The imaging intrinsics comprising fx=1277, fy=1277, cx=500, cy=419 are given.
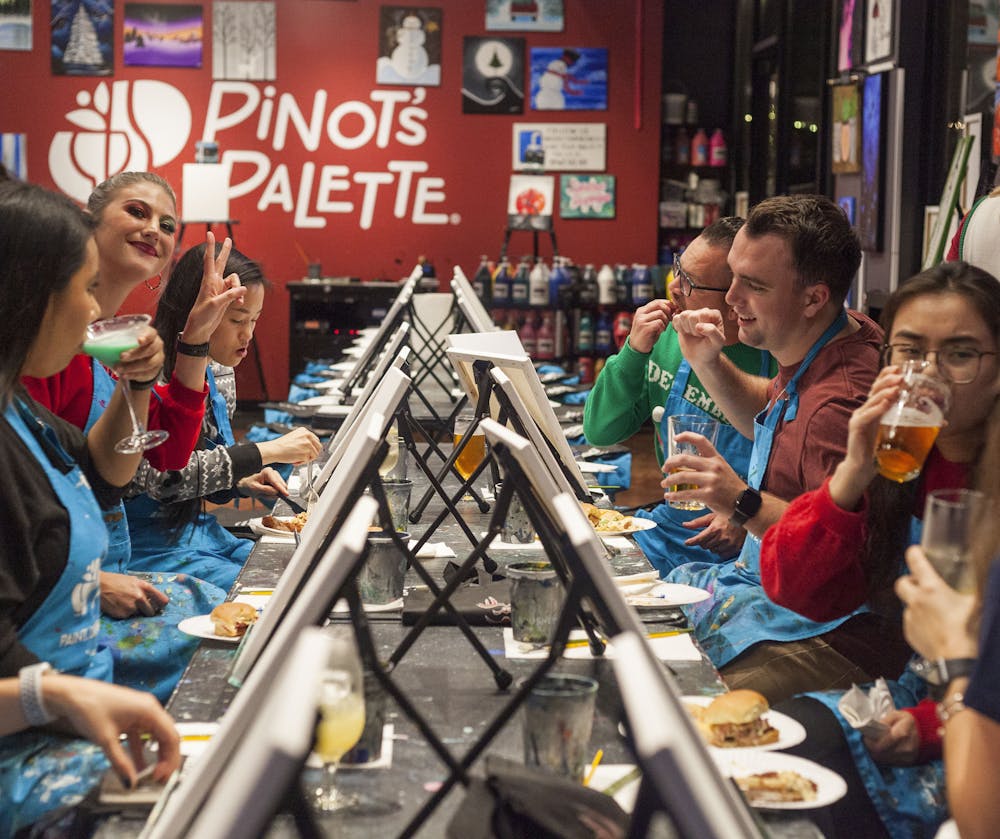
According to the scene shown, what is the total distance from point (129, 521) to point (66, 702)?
5.61 feet

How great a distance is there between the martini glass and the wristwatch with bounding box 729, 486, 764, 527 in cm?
110

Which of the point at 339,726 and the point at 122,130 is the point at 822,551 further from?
the point at 122,130

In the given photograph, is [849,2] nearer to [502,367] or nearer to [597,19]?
[597,19]

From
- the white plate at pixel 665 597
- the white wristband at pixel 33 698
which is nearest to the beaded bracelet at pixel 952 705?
the white plate at pixel 665 597

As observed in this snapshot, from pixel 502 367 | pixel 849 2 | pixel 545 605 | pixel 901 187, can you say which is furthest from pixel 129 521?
pixel 849 2

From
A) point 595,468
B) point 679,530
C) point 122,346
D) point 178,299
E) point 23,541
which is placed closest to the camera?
point 23,541

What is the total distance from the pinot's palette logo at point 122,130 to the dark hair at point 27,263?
9.01 metres

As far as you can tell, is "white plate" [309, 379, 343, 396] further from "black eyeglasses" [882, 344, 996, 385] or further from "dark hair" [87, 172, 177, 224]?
"black eyeglasses" [882, 344, 996, 385]

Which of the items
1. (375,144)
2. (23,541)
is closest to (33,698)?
(23,541)

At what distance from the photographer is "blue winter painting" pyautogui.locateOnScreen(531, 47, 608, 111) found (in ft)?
35.1

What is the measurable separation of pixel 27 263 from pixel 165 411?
0.91 m

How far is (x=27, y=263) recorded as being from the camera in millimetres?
1944

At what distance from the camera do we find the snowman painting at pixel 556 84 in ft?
35.1

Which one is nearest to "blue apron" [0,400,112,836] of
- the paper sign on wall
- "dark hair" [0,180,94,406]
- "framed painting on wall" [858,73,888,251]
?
"dark hair" [0,180,94,406]
